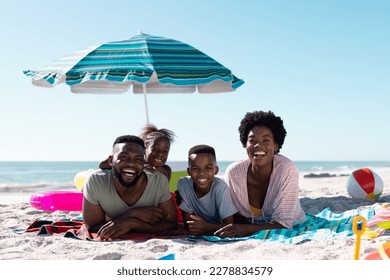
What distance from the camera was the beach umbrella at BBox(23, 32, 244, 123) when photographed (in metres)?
5.41

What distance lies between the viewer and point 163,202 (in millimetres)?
3928

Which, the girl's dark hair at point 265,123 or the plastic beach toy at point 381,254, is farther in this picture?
the girl's dark hair at point 265,123

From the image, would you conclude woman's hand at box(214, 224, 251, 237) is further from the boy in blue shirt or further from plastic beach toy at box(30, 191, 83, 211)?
plastic beach toy at box(30, 191, 83, 211)

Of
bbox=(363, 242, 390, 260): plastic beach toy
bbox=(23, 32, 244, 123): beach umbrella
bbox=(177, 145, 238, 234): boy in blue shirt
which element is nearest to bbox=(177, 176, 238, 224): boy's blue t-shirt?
bbox=(177, 145, 238, 234): boy in blue shirt

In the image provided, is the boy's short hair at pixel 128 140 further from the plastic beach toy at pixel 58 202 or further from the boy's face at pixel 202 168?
the plastic beach toy at pixel 58 202

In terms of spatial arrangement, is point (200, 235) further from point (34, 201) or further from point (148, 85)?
point (148, 85)

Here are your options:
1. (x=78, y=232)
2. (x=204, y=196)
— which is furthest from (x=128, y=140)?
(x=78, y=232)

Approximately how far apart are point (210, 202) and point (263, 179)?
0.52 meters

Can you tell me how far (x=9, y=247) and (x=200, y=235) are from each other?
1470mm

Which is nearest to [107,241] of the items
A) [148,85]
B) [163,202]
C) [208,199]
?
[163,202]

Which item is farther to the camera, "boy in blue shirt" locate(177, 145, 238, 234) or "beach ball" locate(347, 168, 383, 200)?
"beach ball" locate(347, 168, 383, 200)

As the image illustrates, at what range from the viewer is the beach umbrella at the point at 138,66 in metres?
5.41

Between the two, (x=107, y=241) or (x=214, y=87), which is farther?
(x=214, y=87)

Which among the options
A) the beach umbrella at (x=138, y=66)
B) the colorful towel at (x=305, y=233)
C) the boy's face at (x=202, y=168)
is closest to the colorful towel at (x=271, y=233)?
the colorful towel at (x=305, y=233)
